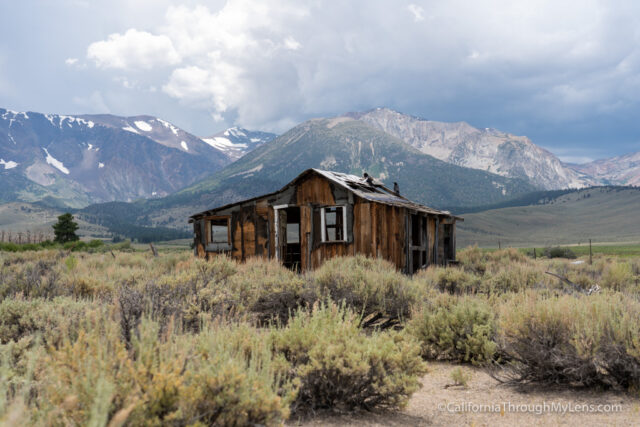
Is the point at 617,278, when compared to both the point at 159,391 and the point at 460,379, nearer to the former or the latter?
the point at 460,379

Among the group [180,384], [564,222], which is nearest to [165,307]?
[180,384]

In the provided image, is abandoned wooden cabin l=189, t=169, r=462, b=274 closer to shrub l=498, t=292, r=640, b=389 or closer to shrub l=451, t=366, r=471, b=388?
shrub l=498, t=292, r=640, b=389

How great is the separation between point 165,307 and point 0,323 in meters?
1.68

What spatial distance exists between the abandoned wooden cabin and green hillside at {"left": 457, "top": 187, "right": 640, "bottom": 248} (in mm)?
59854

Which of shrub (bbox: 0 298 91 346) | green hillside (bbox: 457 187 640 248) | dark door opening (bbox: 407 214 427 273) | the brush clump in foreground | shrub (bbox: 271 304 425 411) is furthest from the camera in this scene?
green hillside (bbox: 457 187 640 248)

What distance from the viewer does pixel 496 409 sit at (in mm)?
3922

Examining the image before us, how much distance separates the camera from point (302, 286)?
7723 millimetres

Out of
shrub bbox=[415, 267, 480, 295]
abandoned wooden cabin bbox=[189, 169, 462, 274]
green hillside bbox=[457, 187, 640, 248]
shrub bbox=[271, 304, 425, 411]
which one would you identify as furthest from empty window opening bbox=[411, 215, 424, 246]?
green hillside bbox=[457, 187, 640, 248]

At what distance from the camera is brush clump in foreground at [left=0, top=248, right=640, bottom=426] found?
7.71 feet

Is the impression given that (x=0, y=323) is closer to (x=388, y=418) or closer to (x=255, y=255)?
(x=388, y=418)

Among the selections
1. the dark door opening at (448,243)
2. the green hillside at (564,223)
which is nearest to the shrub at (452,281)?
the dark door opening at (448,243)

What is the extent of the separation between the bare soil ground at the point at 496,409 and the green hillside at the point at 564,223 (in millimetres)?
70104

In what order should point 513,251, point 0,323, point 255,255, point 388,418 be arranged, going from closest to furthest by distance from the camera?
point 388,418 < point 0,323 < point 255,255 < point 513,251

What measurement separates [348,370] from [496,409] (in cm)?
148
